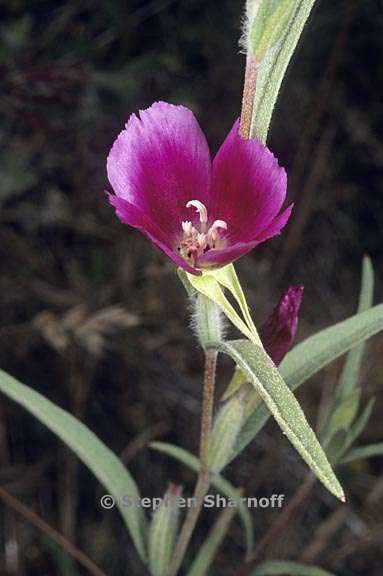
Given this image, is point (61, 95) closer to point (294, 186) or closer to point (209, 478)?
point (294, 186)

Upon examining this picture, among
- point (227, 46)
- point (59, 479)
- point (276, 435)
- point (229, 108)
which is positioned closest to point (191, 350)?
point (276, 435)

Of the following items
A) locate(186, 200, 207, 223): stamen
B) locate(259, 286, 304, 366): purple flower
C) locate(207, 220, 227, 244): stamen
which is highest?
locate(186, 200, 207, 223): stamen

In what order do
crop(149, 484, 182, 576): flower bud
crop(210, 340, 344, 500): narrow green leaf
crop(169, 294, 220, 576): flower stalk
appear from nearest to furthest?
1. crop(210, 340, 344, 500): narrow green leaf
2. crop(169, 294, 220, 576): flower stalk
3. crop(149, 484, 182, 576): flower bud

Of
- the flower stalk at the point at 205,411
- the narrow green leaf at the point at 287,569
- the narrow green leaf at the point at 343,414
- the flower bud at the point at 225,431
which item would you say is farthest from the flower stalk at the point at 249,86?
the narrow green leaf at the point at 287,569

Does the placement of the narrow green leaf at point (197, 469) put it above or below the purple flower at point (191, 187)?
below

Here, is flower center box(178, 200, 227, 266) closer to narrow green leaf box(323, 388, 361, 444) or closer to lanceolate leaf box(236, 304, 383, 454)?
lanceolate leaf box(236, 304, 383, 454)

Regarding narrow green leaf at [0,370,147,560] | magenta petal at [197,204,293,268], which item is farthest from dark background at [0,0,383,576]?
magenta petal at [197,204,293,268]

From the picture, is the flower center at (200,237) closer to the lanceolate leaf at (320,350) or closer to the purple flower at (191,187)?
the purple flower at (191,187)
